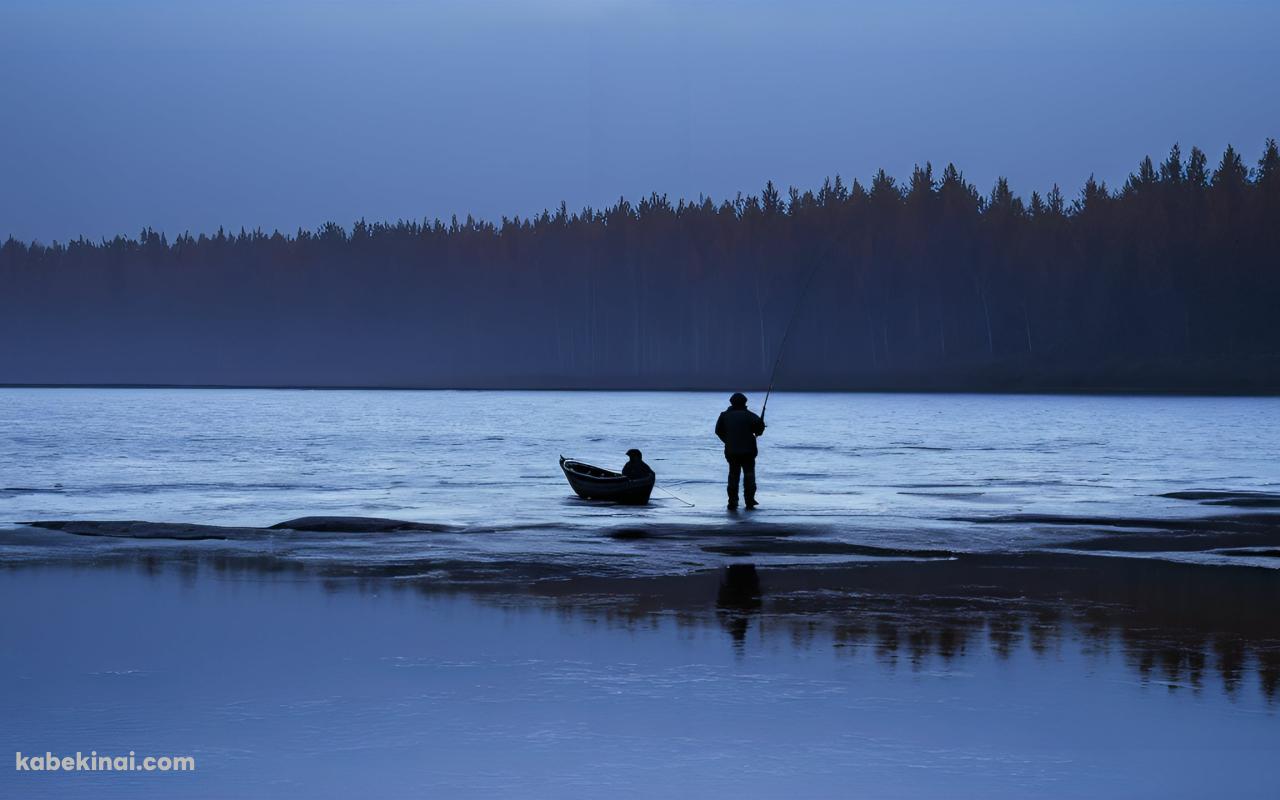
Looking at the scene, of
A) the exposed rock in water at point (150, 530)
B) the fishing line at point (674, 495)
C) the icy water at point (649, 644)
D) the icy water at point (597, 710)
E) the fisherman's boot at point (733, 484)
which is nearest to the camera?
the icy water at point (597, 710)

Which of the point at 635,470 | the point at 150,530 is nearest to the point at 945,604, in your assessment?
the point at 150,530

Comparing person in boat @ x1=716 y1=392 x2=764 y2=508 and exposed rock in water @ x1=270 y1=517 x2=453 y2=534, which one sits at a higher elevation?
person in boat @ x1=716 y1=392 x2=764 y2=508

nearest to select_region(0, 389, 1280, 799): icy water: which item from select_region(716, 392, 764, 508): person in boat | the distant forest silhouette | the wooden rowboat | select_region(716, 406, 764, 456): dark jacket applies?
the wooden rowboat

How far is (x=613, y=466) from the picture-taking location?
40594mm

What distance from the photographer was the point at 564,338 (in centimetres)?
18775

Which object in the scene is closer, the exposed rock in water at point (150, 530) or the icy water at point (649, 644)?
the icy water at point (649, 644)

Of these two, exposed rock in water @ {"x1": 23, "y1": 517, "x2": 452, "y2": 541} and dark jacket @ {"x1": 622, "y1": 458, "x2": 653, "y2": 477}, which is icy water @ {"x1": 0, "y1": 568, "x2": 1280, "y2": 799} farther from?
dark jacket @ {"x1": 622, "y1": 458, "x2": 653, "y2": 477}

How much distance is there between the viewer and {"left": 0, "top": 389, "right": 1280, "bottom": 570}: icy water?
23.5m

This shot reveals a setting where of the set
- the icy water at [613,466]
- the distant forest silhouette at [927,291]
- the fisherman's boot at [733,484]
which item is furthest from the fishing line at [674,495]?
the distant forest silhouette at [927,291]

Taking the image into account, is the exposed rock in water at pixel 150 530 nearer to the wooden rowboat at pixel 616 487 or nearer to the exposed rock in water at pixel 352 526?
the exposed rock in water at pixel 352 526

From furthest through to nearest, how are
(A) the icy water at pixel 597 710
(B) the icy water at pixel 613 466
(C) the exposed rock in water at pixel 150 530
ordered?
(B) the icy water at pixel 613 466 < (C) the exposed rock in water at pixel 150 530 < (A) the icy water at pixel 597 710

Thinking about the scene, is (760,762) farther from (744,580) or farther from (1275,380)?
(1275,380)

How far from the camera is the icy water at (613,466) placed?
23531 millimetres

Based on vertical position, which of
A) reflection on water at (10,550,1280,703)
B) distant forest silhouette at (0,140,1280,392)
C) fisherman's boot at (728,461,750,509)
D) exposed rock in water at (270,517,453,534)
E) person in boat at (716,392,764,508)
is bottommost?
reflection on water at (10,550,1280,703)
